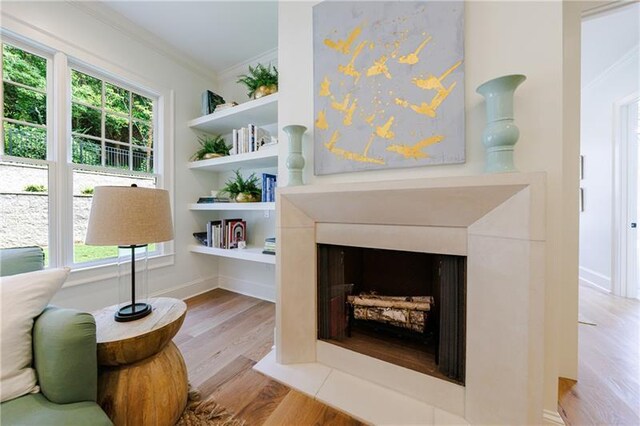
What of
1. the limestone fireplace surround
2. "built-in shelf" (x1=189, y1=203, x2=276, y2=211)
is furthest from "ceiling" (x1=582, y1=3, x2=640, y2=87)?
"built-in shelf" (x1=189, y1=203, x2=276, y2=211)

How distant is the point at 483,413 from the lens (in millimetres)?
1030

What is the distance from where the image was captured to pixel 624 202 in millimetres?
2471

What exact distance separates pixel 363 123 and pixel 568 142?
1137mm

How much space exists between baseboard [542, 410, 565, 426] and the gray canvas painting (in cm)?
119

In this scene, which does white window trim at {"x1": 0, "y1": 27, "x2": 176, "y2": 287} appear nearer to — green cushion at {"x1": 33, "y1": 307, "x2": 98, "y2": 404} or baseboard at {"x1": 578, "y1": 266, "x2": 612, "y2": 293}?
green cushion at {"x1": 33, "y1": 307, "x2": 98, "y2": 404}

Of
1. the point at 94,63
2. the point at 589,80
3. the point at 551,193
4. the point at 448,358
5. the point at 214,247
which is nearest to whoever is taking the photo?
the point at 551,193

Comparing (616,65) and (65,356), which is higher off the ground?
(616,65)

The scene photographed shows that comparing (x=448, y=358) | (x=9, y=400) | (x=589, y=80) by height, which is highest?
(x=589, y=80)

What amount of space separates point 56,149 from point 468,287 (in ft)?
9.58

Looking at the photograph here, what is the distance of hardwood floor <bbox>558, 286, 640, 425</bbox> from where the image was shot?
1110mm

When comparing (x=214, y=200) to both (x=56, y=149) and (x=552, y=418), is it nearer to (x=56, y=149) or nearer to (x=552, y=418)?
(x=56, y=149)

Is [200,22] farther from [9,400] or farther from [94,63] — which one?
[9,400]

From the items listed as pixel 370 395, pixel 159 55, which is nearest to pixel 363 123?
pixel 370 395

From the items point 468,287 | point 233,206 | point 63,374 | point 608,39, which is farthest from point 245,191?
point 608,39
